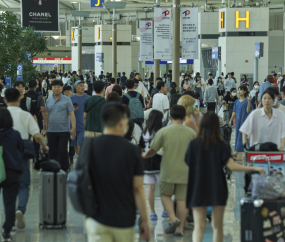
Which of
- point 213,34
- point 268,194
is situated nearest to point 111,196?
point 268,194

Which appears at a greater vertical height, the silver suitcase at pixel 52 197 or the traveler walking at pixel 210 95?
the traveler walking at pixel 210 95

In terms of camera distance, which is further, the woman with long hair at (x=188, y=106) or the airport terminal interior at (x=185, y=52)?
the woman with long hair at (x=188, y=106)

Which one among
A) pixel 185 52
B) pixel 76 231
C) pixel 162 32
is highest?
pixel 162 32

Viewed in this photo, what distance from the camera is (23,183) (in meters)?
6.06

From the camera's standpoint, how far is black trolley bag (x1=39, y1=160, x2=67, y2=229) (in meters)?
5.89

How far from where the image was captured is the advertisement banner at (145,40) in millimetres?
21516

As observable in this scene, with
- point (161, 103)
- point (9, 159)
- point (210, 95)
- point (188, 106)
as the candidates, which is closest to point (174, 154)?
point (188, 106)

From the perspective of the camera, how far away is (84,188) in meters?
3.25

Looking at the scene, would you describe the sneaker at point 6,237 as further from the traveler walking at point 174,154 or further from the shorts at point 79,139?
the shorts at point 79,139

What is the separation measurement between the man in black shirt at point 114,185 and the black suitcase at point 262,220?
1.46m

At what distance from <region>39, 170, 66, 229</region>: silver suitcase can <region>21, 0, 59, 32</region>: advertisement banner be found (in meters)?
16.0

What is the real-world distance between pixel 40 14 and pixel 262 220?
713 inches

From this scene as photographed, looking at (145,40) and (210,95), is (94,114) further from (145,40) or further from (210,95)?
(145,40)

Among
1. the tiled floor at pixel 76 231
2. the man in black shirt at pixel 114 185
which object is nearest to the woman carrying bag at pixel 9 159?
the tiled floor at pixel 76 231
